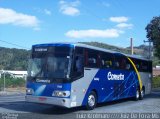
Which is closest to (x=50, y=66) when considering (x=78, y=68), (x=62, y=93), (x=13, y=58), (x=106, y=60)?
(x=78, y=68)

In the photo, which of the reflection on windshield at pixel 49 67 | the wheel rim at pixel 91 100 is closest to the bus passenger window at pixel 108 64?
the wheel rim at pixel 91 100

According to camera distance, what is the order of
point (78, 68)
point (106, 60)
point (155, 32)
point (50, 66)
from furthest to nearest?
point (155, 32)
point (106, 60)
point (78, 68)
point (50, 66)

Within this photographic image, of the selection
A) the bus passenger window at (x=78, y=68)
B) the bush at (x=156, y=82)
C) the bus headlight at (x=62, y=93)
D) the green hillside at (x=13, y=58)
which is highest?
the green hillside at (x=13, y=58)

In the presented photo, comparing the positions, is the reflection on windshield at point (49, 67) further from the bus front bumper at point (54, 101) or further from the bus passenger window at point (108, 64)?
the bus passenger window at point (108, 64)

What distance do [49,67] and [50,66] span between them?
7 centimetres

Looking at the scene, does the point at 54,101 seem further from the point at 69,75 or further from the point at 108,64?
the point at 108,64

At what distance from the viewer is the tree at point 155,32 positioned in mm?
29312

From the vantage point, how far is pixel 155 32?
29391 mm

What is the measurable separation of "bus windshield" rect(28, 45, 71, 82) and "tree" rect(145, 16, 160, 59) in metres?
15.1

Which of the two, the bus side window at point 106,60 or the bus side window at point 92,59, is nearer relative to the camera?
the bus side window at point 92,59

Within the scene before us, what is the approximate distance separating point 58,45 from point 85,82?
90.5 inches

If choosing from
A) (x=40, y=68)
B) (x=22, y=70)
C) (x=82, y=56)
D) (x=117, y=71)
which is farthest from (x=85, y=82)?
(x=22, y=70)

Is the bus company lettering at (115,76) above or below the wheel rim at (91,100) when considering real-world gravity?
above

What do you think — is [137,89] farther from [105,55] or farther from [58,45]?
[58,45]
